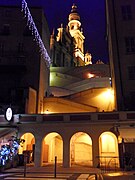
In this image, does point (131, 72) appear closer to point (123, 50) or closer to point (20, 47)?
point (123, 50)

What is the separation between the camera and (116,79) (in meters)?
23.8

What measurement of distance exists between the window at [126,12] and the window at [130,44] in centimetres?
266

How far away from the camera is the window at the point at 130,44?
24406 millimetres

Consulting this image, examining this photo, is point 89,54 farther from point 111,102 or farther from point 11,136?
point 11,136

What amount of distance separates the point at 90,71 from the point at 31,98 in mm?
30395

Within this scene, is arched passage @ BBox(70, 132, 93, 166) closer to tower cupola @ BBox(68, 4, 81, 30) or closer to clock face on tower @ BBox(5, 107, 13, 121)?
clock face on tower @ BBox(5, 107, 13, 121)

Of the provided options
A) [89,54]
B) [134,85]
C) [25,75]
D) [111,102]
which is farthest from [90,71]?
[89,54]

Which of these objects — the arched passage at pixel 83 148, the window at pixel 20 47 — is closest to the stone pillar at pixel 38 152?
the arched passage at pixel 83 148

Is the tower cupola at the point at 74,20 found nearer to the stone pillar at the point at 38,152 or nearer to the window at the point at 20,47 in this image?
the window at the point at 20,47

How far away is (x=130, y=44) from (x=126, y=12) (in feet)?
13.9

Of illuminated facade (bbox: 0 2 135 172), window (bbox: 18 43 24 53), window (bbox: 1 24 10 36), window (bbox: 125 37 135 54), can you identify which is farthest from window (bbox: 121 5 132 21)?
window (bbox: 1 24 10 36)

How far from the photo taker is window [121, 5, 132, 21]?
83.9ft

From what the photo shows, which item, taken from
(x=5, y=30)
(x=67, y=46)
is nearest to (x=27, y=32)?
(x=5, y=30)

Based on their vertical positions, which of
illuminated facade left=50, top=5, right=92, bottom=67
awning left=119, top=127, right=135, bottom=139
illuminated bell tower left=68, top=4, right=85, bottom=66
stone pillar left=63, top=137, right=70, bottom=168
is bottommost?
stone pillar left=63, top=137, right=70, bottom=168
